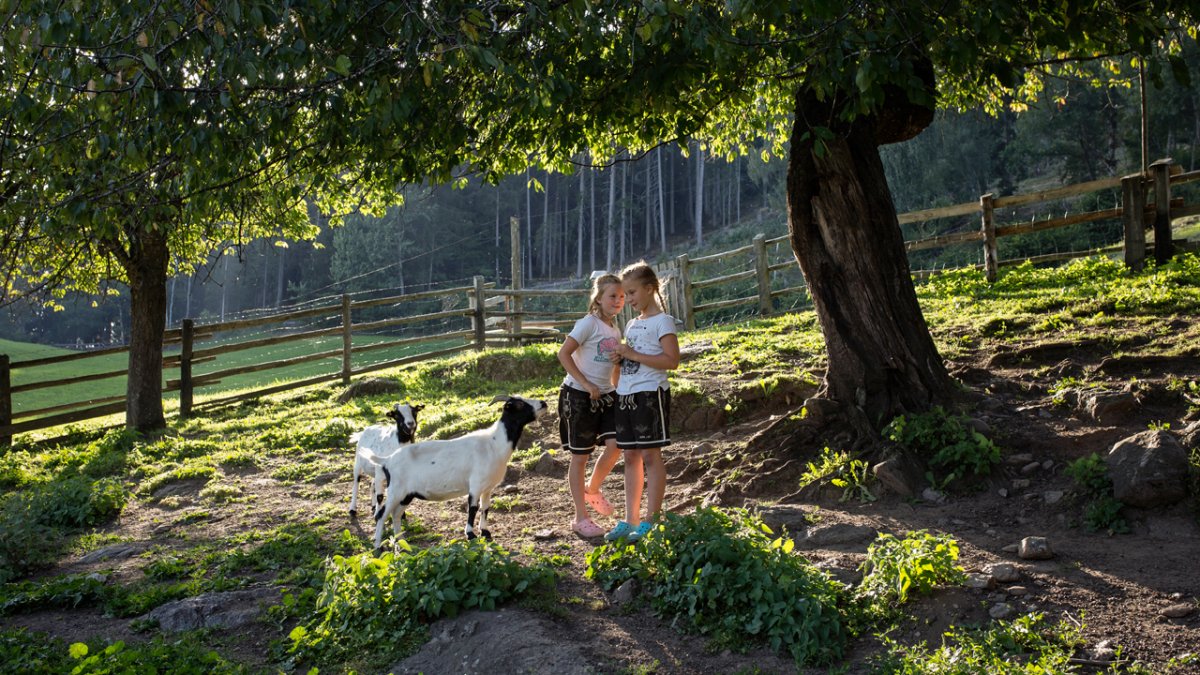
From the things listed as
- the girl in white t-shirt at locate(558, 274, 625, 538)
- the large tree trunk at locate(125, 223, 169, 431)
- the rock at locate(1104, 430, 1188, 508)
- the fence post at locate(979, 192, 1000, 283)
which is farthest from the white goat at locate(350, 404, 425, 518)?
the fence post at locate(979, 192, 1000, 283)

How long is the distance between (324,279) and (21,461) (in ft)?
170

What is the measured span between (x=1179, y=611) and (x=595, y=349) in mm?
3261

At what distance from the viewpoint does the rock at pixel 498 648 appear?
4027mm

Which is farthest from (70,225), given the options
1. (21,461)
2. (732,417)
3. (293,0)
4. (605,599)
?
(21,461)

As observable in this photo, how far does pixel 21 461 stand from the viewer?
466 inches

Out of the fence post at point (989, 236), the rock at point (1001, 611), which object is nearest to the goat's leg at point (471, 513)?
the rock at point (1001, 611)

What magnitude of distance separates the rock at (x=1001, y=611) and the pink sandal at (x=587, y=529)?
2509 millimetres

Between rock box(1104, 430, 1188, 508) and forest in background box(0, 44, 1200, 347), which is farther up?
forest in background box(0, 44, 1200, 347)

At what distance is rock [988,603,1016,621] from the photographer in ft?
13.7

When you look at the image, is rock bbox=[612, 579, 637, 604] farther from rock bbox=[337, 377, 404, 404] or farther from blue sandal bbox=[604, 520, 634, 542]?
rock bbox=[337, 377, 404, 404]

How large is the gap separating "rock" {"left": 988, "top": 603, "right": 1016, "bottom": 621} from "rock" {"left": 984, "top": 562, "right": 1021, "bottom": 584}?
0.29m

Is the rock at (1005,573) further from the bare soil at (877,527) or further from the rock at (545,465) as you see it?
the rock at (545,465)

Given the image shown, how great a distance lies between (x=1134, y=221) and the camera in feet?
40.9

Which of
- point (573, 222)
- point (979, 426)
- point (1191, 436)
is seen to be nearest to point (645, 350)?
point (979, 426)
